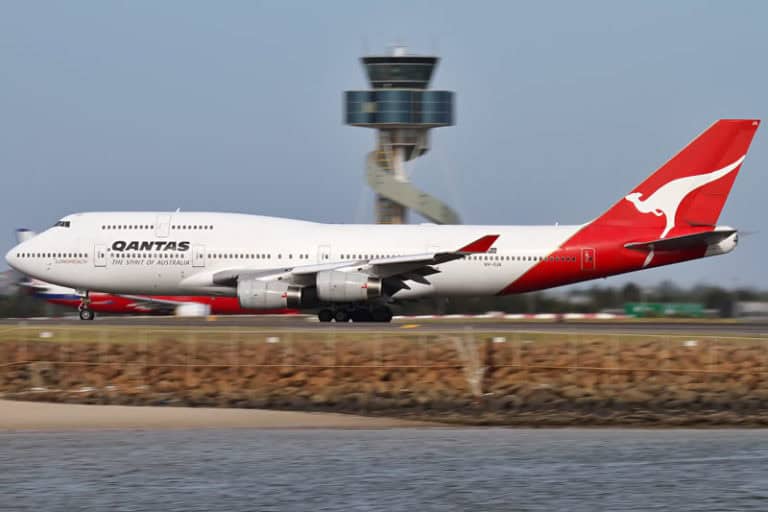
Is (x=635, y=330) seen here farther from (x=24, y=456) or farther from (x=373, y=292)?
(x=24, y=456)

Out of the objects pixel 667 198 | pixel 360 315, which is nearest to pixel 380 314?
pixel 360 315

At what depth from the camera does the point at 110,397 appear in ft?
110

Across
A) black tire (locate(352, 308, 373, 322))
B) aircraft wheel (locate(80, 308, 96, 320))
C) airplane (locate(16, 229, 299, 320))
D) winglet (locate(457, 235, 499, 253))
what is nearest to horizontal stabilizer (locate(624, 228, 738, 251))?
winglet (locate(457, 235, 499, 253))

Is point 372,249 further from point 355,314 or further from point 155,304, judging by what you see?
point 155,304

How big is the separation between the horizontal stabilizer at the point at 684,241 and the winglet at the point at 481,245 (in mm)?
4999

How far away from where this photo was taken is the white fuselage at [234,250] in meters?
43.9

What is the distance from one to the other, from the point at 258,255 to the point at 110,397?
11533 mm

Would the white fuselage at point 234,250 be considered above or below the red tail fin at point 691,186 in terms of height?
below

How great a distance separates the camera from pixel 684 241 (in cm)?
4353

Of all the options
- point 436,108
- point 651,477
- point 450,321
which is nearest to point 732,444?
point 651,477

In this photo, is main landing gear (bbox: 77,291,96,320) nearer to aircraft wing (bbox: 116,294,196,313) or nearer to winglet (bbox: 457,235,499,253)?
winglet (bbox: 457,235,499,253)

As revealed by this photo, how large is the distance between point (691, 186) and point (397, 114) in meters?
39.2

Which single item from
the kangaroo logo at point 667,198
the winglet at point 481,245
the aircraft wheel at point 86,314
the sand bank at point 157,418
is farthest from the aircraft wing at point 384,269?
the sand bank at point 157,418

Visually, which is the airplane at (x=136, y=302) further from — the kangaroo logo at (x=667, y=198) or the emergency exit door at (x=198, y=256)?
the kangaroo logo at (x=667, y=198)
